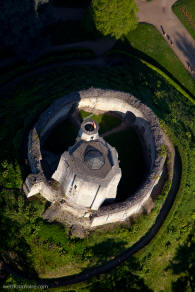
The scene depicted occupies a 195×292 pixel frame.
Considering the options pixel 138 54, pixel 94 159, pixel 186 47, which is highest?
pixel 186 47

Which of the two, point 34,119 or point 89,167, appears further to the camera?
point 34,119

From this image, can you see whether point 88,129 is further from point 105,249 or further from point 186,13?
point 186,13

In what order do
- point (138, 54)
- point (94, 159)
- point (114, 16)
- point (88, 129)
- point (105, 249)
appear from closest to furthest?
point (94, 159)
point (88, 129)
point (105, 249)
point (114, 16)
point (138, 54)

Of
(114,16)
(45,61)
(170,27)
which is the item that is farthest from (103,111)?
(170,27)

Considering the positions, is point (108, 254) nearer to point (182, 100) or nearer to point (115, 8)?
point (182, 100)

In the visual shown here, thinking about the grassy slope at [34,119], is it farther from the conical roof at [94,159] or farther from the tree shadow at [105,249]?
the conical roof at [94,159]

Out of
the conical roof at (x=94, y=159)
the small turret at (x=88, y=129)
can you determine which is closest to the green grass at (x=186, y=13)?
the small turret at (x=88, y=129)

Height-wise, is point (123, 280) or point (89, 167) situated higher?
point (89, 167)
